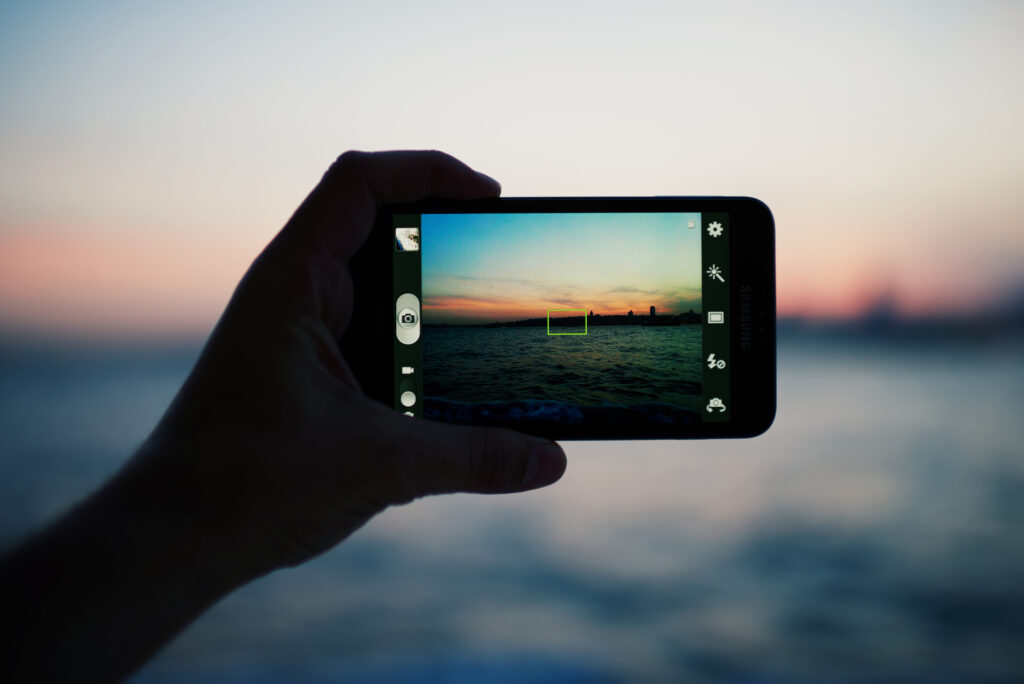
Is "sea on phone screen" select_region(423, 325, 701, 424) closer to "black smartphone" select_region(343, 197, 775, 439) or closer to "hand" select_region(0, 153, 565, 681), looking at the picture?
"black smartphone" select_region(343, 197, 775, 439)

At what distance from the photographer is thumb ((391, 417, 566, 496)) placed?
1314 mm

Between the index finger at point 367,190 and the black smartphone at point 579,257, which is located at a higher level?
the index finger at point 367,190

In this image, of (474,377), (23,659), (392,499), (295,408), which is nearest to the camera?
(23,659)

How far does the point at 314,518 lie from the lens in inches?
48.3

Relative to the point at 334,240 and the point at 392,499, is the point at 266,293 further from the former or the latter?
the point at 392,499

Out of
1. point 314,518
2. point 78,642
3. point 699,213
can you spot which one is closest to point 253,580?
point 314,518

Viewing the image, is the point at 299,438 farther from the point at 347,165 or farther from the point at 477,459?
the point at 347,165

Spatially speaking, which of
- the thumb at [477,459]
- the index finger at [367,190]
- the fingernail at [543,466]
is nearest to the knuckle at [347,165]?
the index finger at [367,190]

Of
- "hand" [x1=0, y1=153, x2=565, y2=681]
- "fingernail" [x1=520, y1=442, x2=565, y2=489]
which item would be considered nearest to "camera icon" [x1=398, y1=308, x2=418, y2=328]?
"hand" [x1=0, y1=153, x2=565, y2=681]

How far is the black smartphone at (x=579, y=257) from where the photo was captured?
5.14ft

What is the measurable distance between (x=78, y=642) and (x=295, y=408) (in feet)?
1.68

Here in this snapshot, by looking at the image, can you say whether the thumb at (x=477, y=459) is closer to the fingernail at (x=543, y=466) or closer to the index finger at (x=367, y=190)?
the fingernail at (x=543, y=466)

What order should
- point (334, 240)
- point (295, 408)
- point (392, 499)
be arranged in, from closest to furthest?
point (295, 408) < point (392, 499) < point (334, 240)

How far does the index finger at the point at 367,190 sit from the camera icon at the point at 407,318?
0.21 meters
